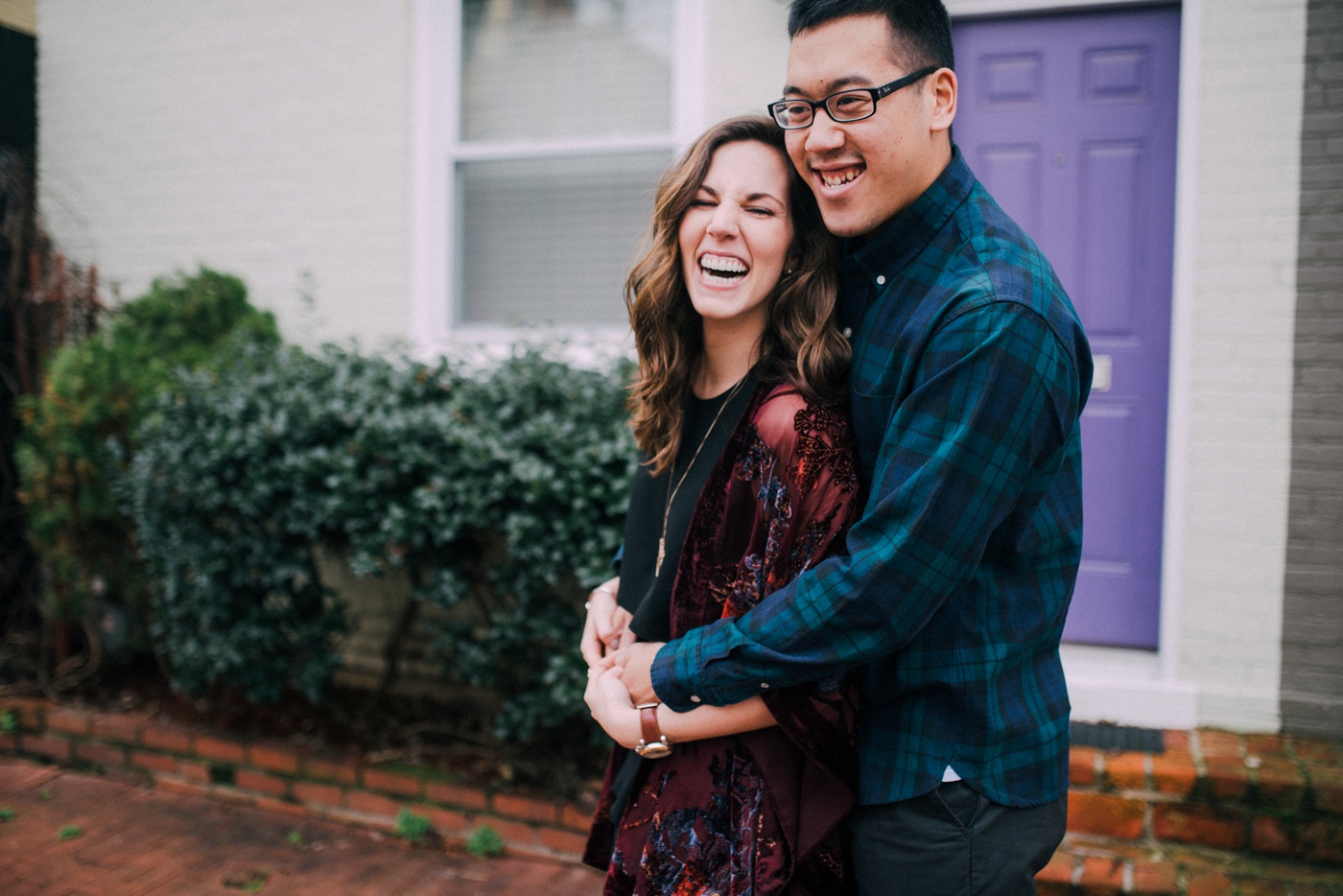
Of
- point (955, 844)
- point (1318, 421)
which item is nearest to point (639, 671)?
point (955, 844)

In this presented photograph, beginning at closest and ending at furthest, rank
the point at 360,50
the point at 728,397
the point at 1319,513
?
1. the point at 728,397
2. the point at 1319,513
3. the point at 360,50

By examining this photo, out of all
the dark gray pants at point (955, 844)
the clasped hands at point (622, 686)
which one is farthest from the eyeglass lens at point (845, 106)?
the dark gray pants at point (955, 844)

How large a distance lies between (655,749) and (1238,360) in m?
3.05

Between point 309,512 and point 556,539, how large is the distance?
40.5 inches

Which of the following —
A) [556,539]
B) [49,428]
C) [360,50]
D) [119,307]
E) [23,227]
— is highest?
[360,50]

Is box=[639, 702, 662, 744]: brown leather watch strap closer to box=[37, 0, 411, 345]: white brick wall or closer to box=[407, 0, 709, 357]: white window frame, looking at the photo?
box=[407, 0, 709, 357]: white window frame

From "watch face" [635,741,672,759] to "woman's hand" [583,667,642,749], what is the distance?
0.06 ft

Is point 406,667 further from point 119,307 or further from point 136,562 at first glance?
point 119,307

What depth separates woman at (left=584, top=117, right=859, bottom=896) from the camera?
4.77 feet

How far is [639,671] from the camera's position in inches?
61.6

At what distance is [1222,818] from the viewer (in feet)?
10.2

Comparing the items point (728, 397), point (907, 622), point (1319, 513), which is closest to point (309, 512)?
point (728, 397)

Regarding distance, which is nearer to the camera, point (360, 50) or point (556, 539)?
point (556, 539)

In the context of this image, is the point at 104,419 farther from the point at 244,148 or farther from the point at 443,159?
the point at 443,159
